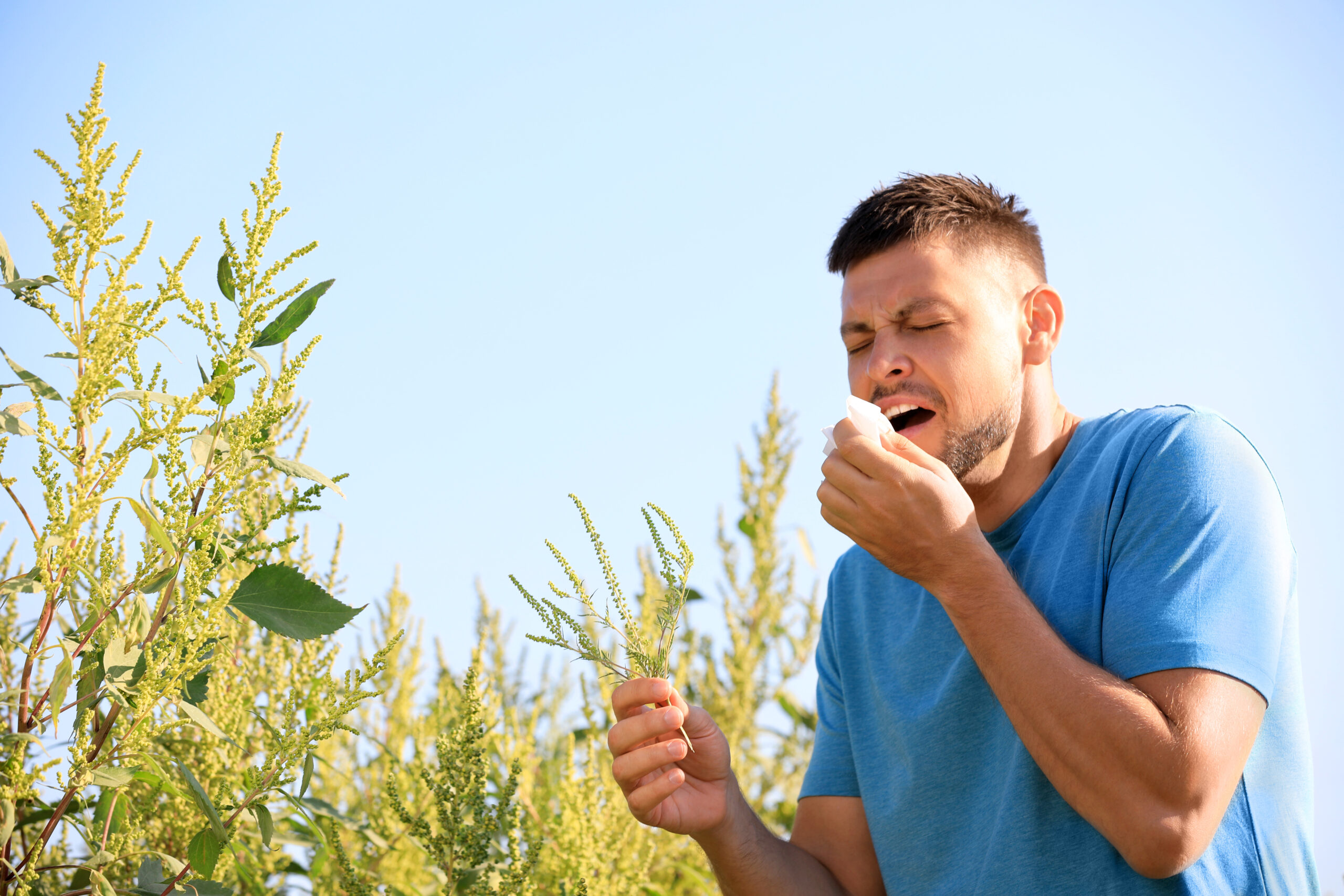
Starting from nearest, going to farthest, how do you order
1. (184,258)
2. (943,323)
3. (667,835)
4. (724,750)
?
(184,258), (724,750), (943,323), (667,835)

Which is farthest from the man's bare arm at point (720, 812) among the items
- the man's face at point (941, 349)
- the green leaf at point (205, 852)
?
the man's face at point (941, 349)

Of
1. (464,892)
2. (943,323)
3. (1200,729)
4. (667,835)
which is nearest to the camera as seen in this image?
(1200,729)

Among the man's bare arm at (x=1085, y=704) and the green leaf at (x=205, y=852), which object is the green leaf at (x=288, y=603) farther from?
the man's bare arm at (x=1085, y=704)

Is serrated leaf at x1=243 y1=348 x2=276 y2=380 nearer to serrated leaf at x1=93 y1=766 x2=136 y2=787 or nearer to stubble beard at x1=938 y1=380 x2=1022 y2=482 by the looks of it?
serrated leaf at x1=93 y1=766 x2=136 y2=787

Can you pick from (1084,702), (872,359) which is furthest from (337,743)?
(1084,702)

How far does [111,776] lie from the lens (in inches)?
45.3

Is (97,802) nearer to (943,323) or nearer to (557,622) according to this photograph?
(557,622)

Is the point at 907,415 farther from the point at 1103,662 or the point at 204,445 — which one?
the point at 204,445

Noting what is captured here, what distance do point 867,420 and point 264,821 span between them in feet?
3.81

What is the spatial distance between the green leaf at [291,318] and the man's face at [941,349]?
3.82 ft

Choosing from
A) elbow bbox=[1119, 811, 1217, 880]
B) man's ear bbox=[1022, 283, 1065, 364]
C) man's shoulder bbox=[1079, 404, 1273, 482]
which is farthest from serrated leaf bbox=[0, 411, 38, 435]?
man's ear bbox=[1022, 283, 1065, 364]

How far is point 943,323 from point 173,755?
1665 mm

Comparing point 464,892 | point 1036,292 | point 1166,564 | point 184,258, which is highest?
→ point 1036,292

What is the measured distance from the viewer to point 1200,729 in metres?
1.45
